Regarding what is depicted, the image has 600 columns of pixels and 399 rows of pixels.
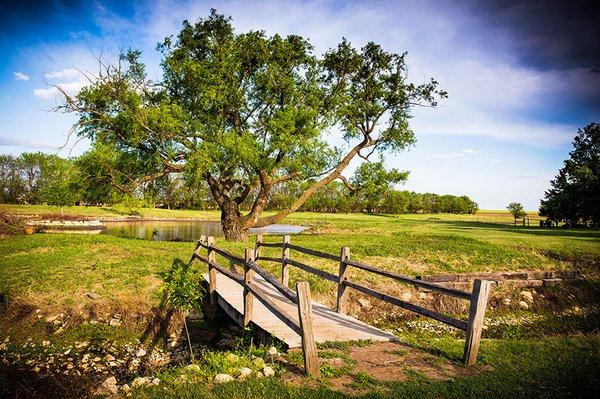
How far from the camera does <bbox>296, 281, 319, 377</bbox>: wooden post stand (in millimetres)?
6230

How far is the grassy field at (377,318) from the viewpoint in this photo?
19.1 feet

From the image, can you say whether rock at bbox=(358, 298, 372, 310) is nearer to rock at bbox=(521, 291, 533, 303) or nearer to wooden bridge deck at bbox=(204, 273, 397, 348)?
wooden bridge deck at bbox=(204, 273, 397, 348)

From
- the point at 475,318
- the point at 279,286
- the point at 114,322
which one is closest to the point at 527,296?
the point at 475,318

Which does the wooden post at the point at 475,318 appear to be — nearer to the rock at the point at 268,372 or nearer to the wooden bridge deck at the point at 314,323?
the wooden bridge deck at the point at 314,323

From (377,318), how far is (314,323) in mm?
5224

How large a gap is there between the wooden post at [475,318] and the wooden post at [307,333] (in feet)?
9.48

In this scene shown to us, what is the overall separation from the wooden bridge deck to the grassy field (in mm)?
735

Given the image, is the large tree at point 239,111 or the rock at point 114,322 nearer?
the rock at point 114,322

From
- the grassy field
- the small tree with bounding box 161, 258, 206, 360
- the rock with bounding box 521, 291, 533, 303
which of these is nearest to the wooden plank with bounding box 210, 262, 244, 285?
the small tree with bounding box 161, 258, 206, 360

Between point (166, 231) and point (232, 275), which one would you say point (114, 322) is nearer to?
point (232, 275)

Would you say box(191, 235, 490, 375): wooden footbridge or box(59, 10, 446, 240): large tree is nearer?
box(191, 235, 490, 375): wooden footbridge

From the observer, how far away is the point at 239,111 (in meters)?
24.7

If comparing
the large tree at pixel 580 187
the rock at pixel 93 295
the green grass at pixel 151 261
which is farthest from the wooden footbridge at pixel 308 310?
the large tree at pixel 580 187

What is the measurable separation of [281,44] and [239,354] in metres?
20.4
